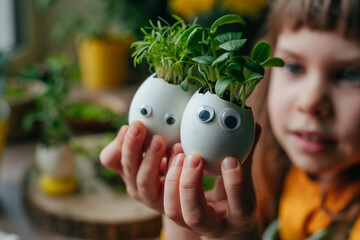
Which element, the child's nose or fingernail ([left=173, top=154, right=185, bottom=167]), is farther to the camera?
the child's nose

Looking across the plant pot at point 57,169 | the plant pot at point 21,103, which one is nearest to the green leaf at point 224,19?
the plant pot at point 57,169

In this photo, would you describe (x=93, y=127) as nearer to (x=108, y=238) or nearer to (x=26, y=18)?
(x=108, y=238)

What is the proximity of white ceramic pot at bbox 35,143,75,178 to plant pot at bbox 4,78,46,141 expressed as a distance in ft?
0.84

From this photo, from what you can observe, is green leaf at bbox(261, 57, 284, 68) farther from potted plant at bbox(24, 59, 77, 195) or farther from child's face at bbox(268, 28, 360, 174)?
potted plant at bbox(24, 59, 77, 195)

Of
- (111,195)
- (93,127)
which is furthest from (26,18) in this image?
(111,195)

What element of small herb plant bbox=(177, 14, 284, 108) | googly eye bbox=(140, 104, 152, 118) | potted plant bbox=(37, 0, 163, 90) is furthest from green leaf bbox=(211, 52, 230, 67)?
potted plant bbox=(37, 0, 163, 90)

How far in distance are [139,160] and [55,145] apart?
20.4 inches

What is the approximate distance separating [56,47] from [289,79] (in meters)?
1.37

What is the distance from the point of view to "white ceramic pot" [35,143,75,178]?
3.22ft

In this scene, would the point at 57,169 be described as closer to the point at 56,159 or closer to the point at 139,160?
the point at 56,159

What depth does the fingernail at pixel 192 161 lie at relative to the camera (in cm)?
42

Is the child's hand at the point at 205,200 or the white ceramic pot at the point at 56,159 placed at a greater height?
the child's hand at the point at 205,200

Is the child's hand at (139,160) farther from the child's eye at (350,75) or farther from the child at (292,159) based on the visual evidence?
the child's eye at (350,75)

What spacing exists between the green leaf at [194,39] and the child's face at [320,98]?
31cm
